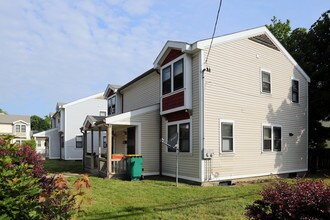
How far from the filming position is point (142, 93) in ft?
56.9

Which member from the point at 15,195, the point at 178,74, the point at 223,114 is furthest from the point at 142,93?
the point at 15,195

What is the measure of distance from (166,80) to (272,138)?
604 centimetres

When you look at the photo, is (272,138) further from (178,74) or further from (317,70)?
(317,70)

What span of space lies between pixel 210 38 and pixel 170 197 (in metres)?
6.73

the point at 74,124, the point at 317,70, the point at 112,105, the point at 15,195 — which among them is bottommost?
the point at 15,195

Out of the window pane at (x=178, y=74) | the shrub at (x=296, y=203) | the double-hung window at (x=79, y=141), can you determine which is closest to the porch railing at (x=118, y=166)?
the window pane at (x=178, y=74)

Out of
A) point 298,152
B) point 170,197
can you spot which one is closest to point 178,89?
point 170,197

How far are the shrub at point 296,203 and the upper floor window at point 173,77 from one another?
8.64 metres

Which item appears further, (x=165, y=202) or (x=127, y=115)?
(x=127, y=115)

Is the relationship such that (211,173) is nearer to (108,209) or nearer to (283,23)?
(108,209)

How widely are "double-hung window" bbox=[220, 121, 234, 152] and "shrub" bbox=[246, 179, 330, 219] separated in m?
7.72

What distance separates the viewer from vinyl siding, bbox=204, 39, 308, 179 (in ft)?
38.4

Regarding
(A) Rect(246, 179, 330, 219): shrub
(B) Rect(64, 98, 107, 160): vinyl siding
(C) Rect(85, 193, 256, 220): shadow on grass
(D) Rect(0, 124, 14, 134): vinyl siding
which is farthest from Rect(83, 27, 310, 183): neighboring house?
(D) Rect(0, 124, 14, 134): vinyl siding

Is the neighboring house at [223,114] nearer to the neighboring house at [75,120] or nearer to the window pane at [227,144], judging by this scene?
the window pane at [227,144]
